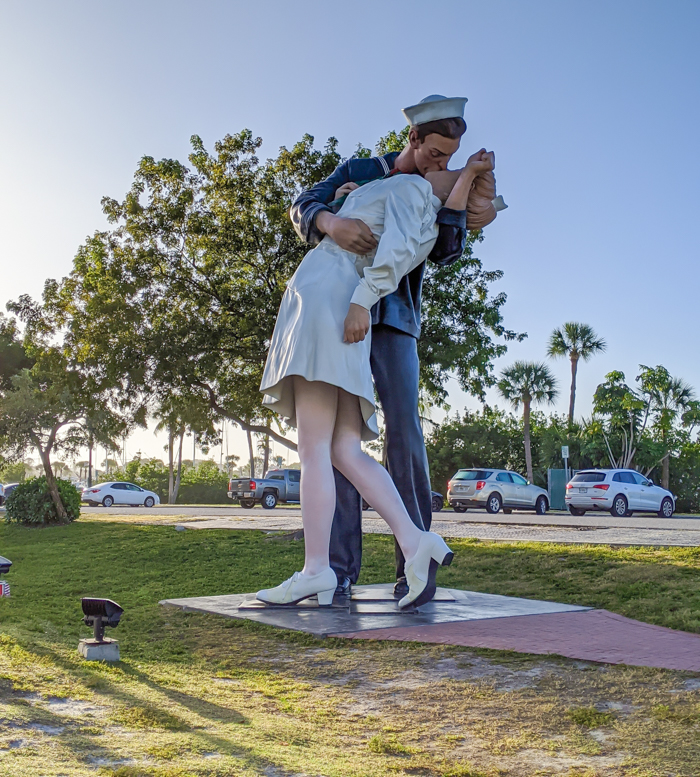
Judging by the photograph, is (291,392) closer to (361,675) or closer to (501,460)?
(361,675)

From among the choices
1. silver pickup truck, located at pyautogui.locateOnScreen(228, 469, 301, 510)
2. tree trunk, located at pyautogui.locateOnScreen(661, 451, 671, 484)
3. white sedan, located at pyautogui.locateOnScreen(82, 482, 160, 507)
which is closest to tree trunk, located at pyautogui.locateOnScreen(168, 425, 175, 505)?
white sedan, located at pyautogui.locateOnScreen(82, 482, 160, 507)

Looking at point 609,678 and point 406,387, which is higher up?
point 406,387

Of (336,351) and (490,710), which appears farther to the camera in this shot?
(336,351)

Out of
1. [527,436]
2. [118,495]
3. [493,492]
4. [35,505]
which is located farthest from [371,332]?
[527,436]

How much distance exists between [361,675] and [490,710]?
2.06ft

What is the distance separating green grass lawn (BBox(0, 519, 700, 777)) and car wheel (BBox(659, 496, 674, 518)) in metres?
23.8

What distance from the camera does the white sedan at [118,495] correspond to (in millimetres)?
40219

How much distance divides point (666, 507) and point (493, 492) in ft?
18.6

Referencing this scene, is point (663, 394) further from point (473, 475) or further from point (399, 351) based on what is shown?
point (399, 351)

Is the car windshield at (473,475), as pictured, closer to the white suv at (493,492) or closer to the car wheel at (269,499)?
the white suv at (493,492)

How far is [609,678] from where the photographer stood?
314cm

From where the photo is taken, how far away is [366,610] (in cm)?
438

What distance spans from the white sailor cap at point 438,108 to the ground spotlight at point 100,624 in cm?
277

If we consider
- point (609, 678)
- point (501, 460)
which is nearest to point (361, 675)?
point (609, 678)
